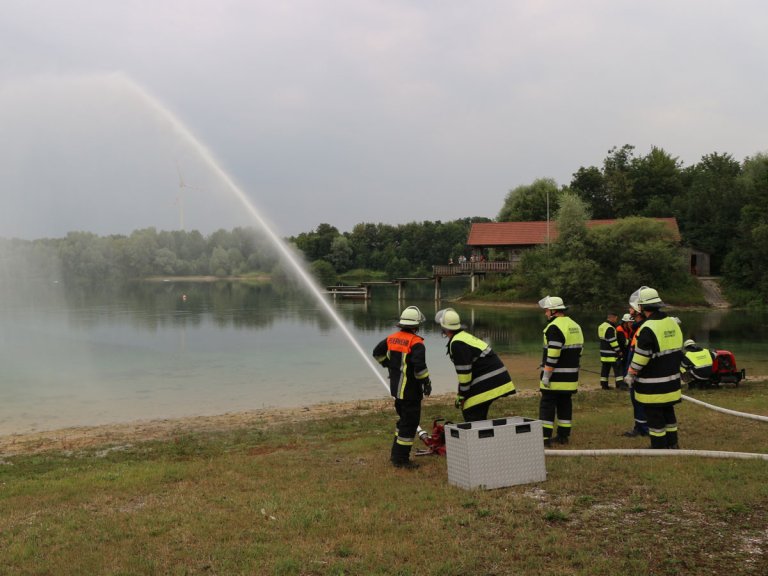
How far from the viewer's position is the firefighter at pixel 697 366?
1599 cm

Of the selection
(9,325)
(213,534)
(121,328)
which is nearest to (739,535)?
(213,534)

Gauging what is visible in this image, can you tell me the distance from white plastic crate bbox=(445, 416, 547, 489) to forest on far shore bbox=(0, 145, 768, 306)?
2980 cm

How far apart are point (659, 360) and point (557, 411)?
178 cm

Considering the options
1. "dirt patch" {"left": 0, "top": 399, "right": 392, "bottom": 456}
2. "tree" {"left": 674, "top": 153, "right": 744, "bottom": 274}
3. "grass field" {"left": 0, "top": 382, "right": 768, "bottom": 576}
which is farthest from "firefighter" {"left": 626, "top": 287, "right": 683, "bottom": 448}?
"tree" {"left": 674, "top": 153, "right": 744, "bottom": 274}

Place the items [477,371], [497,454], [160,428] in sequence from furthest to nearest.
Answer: [160,428]
[477,371]
[497,454]

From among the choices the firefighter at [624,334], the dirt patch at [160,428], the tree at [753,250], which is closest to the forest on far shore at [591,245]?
the tree at [753,250]

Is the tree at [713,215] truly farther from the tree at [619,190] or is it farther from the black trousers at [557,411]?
the black trousers at [557,411]

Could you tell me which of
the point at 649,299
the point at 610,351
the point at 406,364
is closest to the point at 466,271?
the point at 610,351

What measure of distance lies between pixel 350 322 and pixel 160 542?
134 ft

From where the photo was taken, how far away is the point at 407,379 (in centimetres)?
861

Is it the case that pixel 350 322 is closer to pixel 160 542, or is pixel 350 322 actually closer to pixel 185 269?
pixel 160 542

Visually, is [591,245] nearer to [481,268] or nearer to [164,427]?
[481,268]

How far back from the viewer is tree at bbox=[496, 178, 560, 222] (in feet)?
279

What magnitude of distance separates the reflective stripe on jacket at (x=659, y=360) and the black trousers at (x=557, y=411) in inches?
49.3
